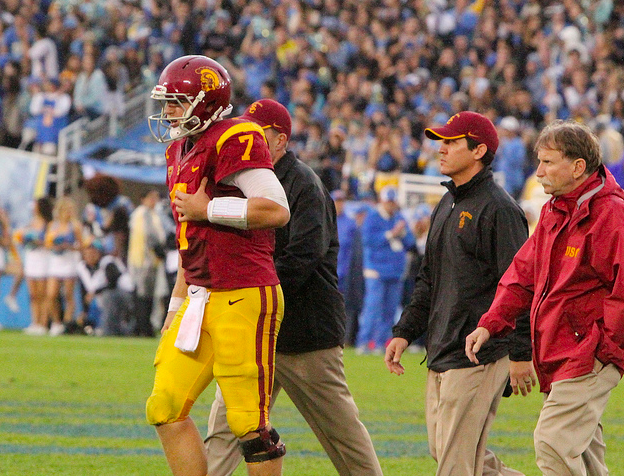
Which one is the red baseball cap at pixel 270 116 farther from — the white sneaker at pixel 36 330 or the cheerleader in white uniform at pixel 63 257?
the white sneaker at pixel 36 330

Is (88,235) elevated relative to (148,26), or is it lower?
lower

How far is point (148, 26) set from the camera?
20.8 metres

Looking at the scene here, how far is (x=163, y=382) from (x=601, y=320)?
167 centimetres

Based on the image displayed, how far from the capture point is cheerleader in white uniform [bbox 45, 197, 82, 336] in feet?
50.6

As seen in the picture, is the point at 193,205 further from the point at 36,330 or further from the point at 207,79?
the point at 36,330

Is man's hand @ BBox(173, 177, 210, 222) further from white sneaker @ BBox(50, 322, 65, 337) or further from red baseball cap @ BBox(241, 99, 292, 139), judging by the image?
white sneaker @ BBox(50, 322, 65, 337)

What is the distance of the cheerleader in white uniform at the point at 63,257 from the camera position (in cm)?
1543

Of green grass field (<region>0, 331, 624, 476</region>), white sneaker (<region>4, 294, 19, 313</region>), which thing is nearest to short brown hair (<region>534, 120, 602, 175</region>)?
green grass field (<region>0, 331, 624, 476</region>)

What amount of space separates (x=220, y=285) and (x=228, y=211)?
12.0 inches

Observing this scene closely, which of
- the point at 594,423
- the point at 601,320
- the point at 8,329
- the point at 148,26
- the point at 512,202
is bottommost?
the point at 8,329

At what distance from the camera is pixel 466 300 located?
4.62 m

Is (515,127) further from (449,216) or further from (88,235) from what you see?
(449,216)

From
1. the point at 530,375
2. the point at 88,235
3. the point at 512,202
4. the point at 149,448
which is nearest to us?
the point at 530,375

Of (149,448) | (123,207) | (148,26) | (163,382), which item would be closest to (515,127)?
(123,207)
